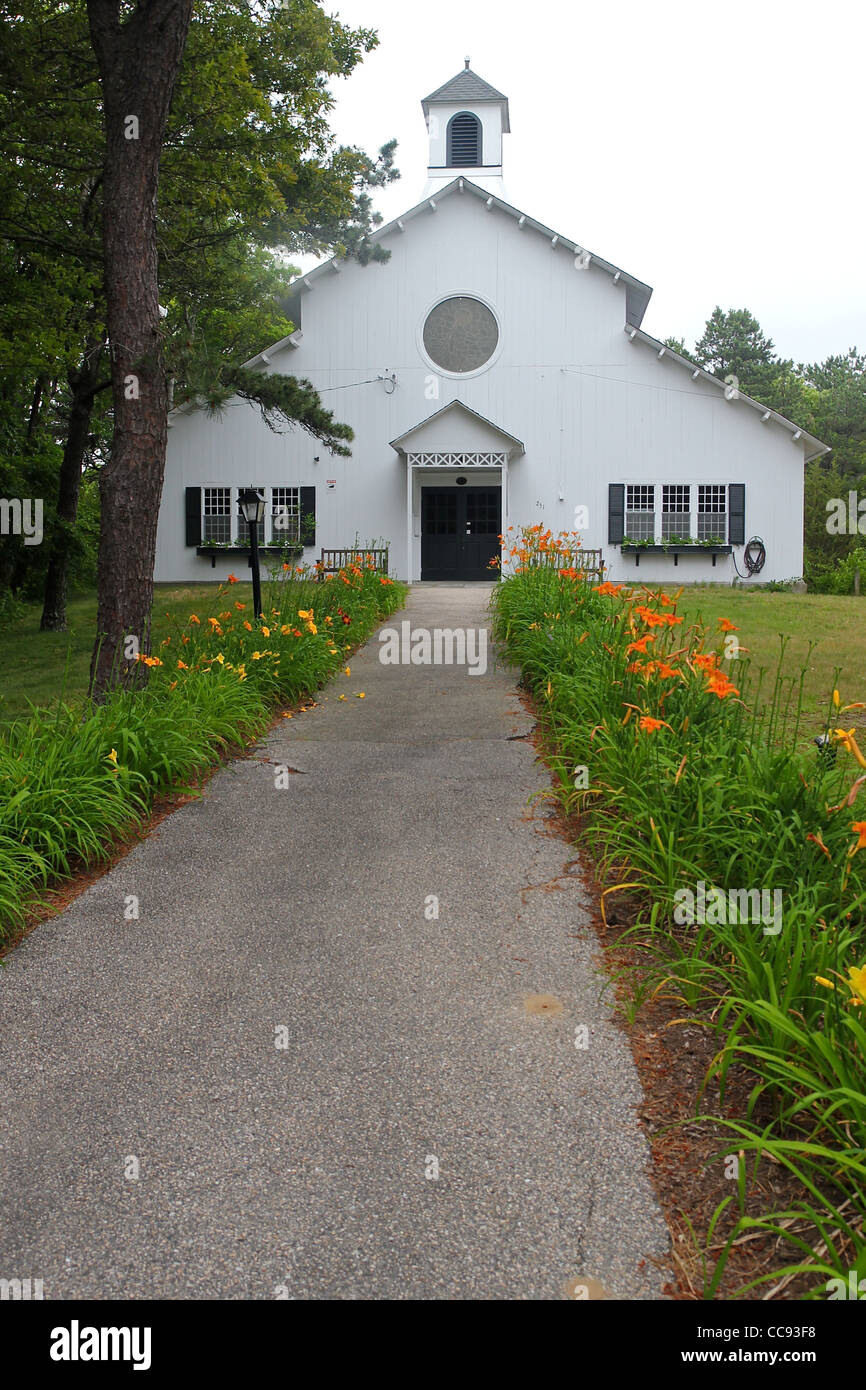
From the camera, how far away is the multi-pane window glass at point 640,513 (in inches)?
843

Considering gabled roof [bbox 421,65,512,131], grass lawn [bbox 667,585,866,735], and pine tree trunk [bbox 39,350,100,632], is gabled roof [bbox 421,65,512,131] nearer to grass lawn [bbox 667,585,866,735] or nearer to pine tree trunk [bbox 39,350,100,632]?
grass lawn [bbox 667,585,866,735]

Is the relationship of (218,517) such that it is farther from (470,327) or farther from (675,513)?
(675,513)

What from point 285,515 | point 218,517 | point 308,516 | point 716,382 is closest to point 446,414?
point 308,516

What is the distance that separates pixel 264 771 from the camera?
6340 mm

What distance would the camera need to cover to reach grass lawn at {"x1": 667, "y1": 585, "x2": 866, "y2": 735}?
282 inches

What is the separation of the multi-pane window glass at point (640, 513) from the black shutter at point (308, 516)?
6521 millimetres

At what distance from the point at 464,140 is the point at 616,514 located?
10.7 meters

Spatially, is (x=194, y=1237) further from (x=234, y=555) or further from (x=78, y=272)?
(x=234, y=555)

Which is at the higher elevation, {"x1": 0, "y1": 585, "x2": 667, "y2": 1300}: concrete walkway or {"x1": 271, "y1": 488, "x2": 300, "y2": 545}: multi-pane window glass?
{"x1": 271, "y1": 488, "x2": 300, "y2": 545}: multi-pane window glass

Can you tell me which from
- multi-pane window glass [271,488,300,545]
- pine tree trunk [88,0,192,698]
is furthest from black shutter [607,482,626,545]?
pine tree trunk [88,0,192,698]

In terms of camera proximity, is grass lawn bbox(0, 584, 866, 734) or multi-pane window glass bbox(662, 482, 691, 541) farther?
multi-pane window glass bbox(662, 482, 691, 541)

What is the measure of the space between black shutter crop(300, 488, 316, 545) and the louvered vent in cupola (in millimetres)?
9580

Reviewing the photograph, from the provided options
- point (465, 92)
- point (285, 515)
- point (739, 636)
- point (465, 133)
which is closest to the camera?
point (739, 636)

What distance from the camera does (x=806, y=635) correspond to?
11.2m
